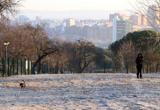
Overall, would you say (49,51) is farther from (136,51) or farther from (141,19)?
(141,19)

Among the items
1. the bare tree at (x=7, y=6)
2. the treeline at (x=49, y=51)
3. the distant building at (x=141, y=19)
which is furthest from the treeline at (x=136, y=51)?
the bare tree at (x=7, y=6)

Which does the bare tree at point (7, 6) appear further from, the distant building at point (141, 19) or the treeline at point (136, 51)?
the treeline at point (136, 51)

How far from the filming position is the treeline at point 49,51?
69.4 metres

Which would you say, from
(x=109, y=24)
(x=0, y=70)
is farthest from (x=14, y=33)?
(x=109, y=24)

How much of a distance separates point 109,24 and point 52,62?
5918 centimetres

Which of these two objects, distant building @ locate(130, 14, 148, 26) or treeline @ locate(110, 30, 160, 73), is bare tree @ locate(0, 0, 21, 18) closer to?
distant building @ locate(130, 14, 148, 26)

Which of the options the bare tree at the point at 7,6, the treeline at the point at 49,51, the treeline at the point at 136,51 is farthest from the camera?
the treeline at the point at 136,51

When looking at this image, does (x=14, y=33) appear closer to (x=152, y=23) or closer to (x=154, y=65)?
(x=154, y=65)

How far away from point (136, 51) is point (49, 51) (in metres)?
13.0

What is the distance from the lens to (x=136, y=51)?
253 ft

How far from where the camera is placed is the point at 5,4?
120 feet

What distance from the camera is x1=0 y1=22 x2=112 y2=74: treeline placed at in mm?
69375

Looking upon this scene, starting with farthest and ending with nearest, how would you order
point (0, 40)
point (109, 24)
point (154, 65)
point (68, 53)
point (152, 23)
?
point (109, 24), point (68, 53), point (154, 65), point (0, 40), point (152, 23)

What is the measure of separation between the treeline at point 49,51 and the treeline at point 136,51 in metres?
2.59
